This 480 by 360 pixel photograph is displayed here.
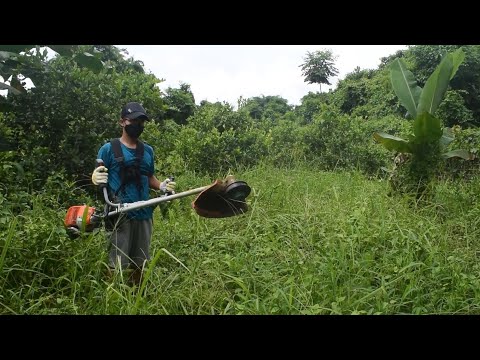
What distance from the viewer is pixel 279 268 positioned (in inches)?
112

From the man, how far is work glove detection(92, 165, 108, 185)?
0.23 feet

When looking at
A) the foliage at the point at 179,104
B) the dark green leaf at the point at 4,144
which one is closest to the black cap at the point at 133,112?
the dark green leaf at the point at 4,144

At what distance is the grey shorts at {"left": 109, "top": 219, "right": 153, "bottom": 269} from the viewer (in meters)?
2.69

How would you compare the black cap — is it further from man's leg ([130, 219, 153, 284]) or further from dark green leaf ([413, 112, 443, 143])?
dark green leaf ([413, 112, 443, 143])

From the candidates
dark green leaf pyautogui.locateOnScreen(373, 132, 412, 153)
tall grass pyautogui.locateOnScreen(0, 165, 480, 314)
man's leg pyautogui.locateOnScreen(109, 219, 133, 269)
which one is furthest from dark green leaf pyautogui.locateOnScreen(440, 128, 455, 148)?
man's leg pyautogui.locateOnScreen(109, 219, 133, 269)

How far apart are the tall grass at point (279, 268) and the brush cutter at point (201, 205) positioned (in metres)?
0.08

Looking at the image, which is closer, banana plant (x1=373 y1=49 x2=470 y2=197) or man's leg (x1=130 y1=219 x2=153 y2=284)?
man's leg (x1=130 y1=219 x2=153 y2=284)

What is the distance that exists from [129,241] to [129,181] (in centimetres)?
38

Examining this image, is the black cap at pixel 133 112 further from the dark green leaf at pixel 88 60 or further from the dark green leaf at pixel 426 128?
the dark green leaf at pixel 426 128

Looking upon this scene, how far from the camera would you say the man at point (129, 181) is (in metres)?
2.64

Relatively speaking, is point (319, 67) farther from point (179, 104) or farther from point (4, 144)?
point (4, 144)

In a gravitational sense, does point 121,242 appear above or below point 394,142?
below

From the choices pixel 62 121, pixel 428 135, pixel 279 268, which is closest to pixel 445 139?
pixel 428 135

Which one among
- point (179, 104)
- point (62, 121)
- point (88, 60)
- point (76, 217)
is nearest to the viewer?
point (76, 217)
